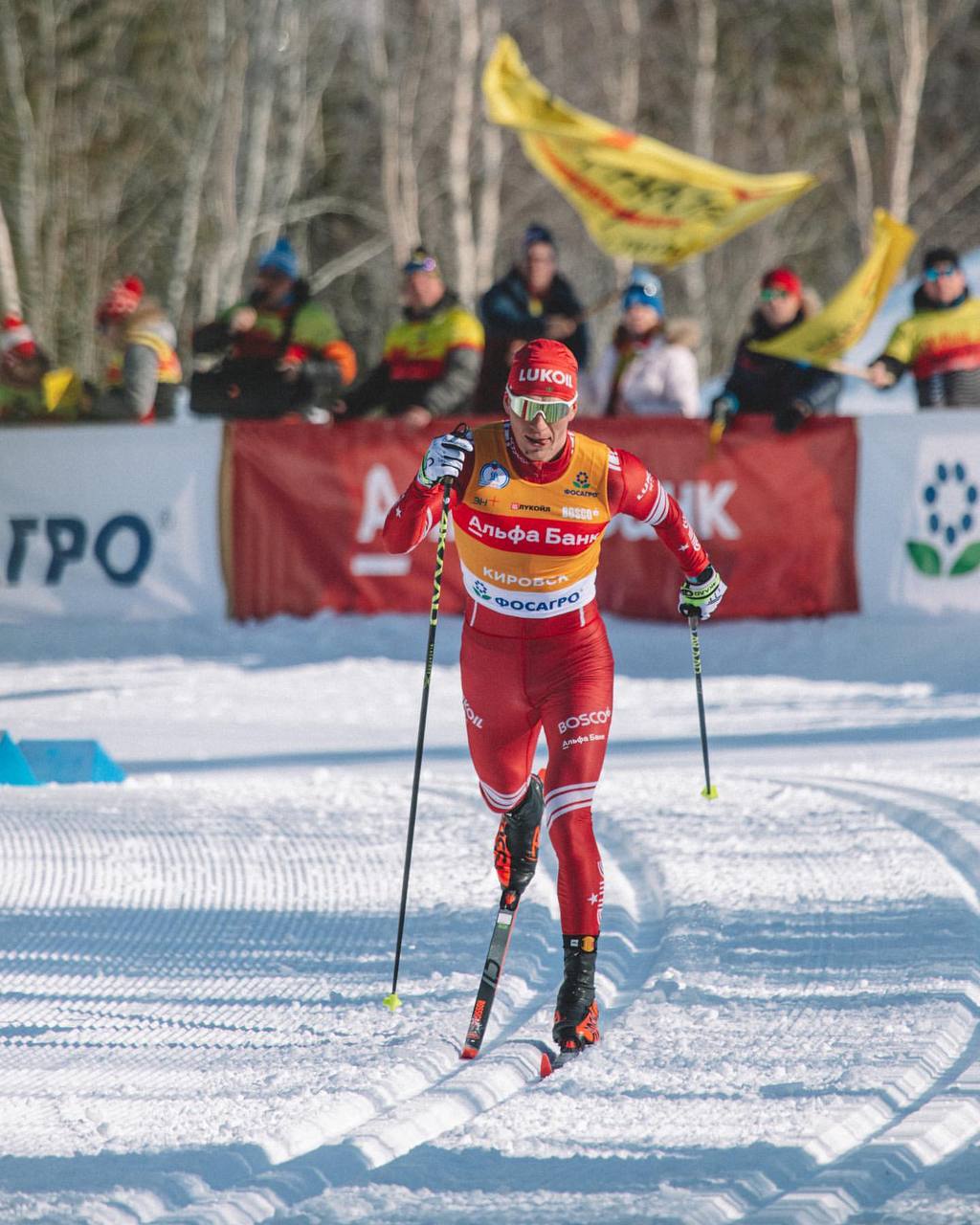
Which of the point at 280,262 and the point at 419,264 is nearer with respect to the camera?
the point at 419,264

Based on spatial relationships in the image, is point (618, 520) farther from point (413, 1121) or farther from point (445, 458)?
point (413, 1121)

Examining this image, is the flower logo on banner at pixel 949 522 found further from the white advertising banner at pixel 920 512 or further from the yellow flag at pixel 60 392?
the yellow flag at pixel 60 392

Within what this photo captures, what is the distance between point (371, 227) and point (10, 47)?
13.3 m

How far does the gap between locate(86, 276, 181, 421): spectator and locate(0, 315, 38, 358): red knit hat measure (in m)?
0.58

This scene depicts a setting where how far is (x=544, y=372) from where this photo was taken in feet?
15.6

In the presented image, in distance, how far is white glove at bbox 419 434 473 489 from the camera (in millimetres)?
4793

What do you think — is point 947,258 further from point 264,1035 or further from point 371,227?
point 371,227

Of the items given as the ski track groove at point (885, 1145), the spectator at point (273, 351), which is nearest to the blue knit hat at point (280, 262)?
the spectator at point (273, 351)

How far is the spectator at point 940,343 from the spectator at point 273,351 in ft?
12.4

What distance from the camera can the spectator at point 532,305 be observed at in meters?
11.1

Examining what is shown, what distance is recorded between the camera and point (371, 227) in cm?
3625

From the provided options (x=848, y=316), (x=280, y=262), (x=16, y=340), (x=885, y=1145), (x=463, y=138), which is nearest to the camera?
(x=885, y=1145)

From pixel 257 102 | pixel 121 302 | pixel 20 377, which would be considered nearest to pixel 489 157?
pixel 257 102

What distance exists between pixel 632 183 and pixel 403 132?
1618 centimetres
